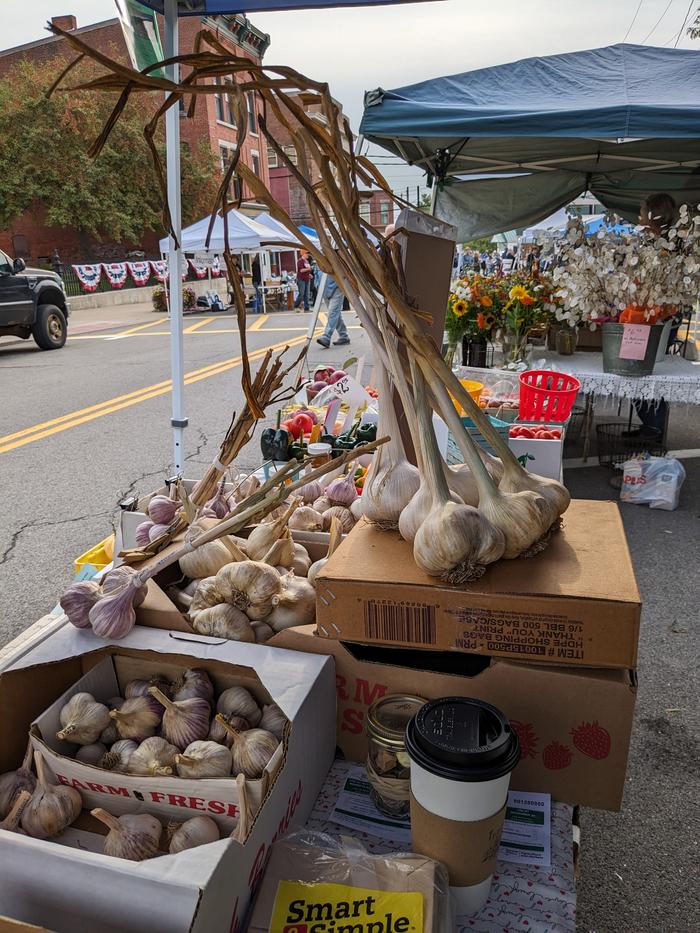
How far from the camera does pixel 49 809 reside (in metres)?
1.23

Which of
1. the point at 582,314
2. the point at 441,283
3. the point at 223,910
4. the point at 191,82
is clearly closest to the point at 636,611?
the point at 223,910

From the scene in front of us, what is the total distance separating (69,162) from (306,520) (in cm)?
2576

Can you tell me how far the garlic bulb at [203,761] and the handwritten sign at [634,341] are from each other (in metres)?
4.28

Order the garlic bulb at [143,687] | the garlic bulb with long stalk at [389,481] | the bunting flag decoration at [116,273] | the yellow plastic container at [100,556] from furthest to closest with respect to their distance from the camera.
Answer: the bunting flag decoration at [116,273] → the yellow plastic container at [100,556] → the garlic bulb with long stalk at [389,481] → the garlic bulb at [143,687]

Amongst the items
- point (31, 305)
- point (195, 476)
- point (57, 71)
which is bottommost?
point (195, 476)

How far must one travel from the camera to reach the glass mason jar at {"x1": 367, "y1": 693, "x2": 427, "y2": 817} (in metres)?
1.26

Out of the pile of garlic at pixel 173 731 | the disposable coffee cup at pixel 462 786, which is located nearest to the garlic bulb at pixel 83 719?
the pile of garlic at pixel 173 731

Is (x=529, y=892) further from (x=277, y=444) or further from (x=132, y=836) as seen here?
(x=277, y=444)

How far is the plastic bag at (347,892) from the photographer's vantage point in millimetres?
1014

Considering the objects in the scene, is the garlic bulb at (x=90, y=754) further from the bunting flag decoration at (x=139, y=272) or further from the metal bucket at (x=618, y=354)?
the bunting flag decoration at (x=139, y=272)

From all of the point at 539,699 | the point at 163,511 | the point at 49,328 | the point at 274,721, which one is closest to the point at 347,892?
the point at 274,721

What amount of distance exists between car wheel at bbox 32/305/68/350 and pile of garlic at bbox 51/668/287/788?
12.3m

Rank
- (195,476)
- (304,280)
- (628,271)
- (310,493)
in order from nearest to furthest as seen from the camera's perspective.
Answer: (310,493) < (628,271) < (195,476) < (304,280)

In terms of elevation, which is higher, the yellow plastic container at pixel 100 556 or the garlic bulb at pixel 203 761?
the garlic bulb at pixel 203 761
